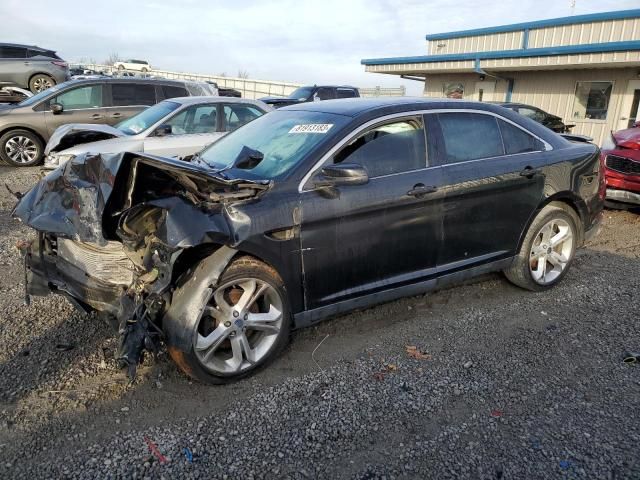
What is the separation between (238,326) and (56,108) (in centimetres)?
879

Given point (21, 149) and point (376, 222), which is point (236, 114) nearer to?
point (21, 149)

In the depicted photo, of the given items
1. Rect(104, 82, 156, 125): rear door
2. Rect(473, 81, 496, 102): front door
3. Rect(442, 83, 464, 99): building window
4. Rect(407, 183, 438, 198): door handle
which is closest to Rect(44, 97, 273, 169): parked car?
Rect(104, 82, 156, 125): rear door

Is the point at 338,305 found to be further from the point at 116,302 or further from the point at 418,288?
the point at 116,302

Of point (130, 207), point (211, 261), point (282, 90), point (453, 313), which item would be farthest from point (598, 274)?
point (282, 90)

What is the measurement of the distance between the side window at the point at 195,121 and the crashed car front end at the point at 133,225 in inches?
185

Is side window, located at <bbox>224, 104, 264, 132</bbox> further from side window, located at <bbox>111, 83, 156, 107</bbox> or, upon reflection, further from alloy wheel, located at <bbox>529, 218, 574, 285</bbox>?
alloy wheel, located at <bbox>529, 218, 574, 285</bbox>

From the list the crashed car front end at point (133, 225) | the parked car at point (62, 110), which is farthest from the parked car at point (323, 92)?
the crashed car front end at point (133, 225)

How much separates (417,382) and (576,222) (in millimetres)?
2647

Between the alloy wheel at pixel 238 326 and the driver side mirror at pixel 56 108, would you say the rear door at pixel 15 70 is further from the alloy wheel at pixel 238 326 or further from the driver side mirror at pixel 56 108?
the alloy wheel at pixel 238 326

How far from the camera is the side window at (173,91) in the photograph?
34.8 feet

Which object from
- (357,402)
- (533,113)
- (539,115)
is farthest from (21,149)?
(539,115)

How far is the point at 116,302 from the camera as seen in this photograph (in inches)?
121

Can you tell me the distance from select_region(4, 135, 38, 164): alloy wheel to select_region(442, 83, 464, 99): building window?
14.3 m

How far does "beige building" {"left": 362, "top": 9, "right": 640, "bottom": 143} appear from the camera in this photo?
522 inches
